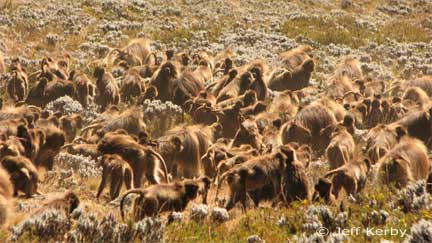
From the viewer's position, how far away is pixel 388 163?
31.7 feet

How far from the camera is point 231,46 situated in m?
27.4

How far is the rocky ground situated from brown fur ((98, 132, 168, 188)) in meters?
0.85

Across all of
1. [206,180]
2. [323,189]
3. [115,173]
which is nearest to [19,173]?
[115,173]

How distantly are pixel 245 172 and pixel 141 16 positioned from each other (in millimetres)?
24583

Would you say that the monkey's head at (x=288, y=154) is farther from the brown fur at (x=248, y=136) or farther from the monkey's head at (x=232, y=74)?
Result: the monkey's head at (x=232, y=74)

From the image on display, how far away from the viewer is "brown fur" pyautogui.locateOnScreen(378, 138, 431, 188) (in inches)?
374

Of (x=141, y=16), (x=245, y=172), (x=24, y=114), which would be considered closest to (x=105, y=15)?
(x=141, y=16)

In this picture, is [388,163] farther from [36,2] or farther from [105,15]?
[36,2]

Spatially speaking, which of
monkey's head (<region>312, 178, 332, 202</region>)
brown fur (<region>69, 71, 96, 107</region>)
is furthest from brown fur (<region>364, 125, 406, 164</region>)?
brown fur (<region>69, 71, 96, 107</region>)

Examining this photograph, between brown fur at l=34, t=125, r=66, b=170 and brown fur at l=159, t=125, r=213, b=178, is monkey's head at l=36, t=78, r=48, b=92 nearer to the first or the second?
brown fur at l=34, t=125, r=66, b=170

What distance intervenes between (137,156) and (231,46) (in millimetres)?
18667

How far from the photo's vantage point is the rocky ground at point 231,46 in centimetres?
685

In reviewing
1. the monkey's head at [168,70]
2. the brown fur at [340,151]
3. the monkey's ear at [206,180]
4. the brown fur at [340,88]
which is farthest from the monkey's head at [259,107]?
the monkey's ear at [206,180]

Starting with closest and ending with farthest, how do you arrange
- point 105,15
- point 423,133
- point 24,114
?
point 24,114, point 423,133, point 105,15
